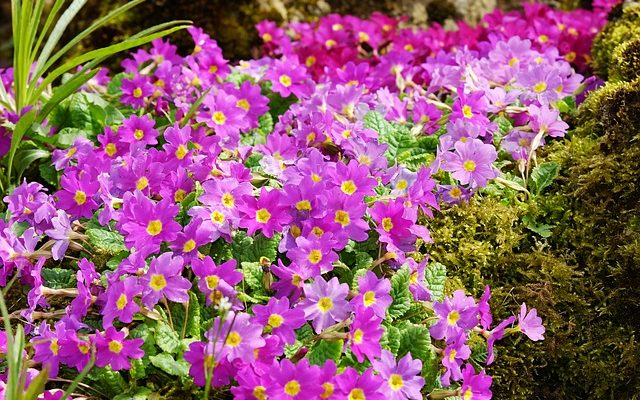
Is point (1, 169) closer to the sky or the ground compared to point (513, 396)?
closer to the sky

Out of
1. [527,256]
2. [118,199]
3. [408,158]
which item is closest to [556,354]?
[527,256]

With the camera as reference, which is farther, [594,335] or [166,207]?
[594,335]

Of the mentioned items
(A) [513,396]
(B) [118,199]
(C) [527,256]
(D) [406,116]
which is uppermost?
(B) [118,199]

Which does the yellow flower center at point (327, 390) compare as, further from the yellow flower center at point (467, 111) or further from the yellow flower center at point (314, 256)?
the yellow flower center at point (467, 111)

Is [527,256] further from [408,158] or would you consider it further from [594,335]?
[408,158]

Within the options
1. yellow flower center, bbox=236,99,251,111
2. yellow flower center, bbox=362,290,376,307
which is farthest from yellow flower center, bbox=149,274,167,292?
yellow flower center, bbox=236,99,251,111

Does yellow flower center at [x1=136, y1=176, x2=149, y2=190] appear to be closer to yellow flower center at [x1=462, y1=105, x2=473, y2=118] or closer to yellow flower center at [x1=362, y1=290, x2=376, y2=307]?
yellow flower center at [x1=362, y1=290, x2=376, y2=307]

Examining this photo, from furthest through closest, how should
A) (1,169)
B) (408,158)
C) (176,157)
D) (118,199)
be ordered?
(1,169) < (408,158) < (176,157) < (118,199)
